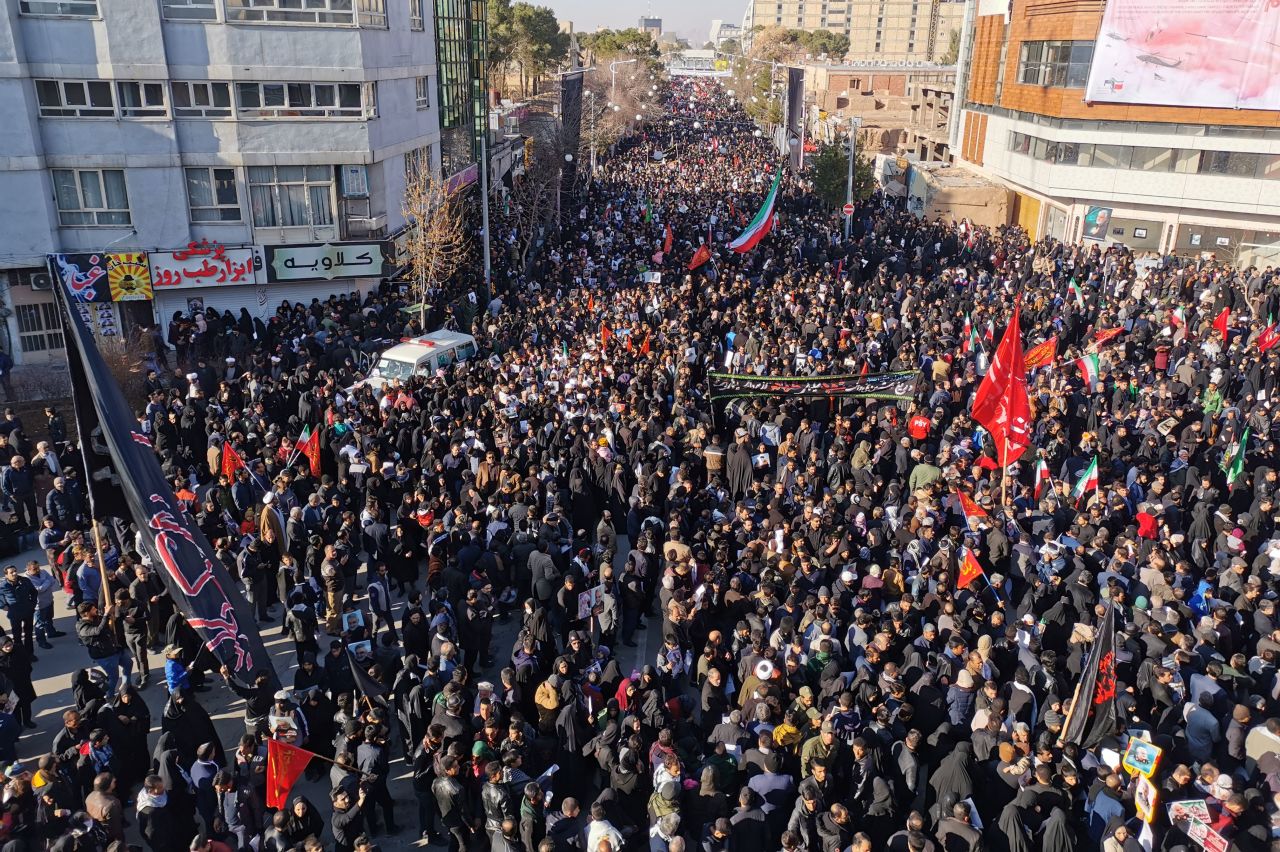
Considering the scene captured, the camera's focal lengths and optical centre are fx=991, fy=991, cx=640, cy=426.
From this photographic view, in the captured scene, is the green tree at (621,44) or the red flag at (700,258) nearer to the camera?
the red flag at (700,258)

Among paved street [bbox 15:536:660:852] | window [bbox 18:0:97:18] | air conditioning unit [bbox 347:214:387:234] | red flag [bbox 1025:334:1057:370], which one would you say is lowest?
paved street [bbox 15:536:660:852]

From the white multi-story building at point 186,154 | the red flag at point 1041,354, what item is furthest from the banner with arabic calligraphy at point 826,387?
the white multi-story building at point 186,154

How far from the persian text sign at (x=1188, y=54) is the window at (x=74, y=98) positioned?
106 ft

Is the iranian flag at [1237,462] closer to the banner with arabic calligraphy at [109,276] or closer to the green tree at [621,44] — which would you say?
the banner with arabic calligraphy at [109,276]

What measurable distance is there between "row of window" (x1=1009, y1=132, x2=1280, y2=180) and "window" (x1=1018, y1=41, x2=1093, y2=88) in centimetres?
232

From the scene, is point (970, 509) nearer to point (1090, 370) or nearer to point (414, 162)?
point (1090, 370)

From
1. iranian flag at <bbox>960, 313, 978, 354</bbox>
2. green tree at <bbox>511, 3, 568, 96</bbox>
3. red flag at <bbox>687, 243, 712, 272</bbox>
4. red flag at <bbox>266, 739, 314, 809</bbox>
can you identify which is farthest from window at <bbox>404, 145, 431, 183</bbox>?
green tree at <bbox>511, 3, 568, 96</bbox>

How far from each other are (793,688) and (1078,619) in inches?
123

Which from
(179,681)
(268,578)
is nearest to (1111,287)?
(268,578)

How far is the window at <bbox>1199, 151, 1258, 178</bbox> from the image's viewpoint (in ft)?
114

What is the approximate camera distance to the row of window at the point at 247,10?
22.3 m

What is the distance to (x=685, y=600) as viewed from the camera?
33.0ft

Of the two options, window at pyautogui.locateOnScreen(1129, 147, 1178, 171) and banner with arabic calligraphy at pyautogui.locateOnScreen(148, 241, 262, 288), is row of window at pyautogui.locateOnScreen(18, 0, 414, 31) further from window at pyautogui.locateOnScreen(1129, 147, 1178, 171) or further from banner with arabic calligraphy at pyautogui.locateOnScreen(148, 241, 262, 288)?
window at pyautogui.locateOnScreen(1129, 147, 1178, 171)

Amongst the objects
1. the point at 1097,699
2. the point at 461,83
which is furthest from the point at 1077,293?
the point at 461,83
